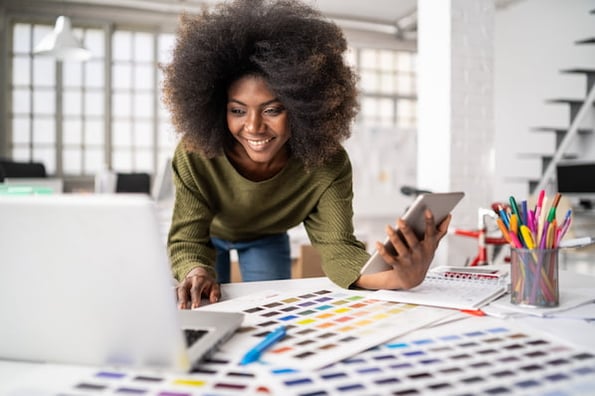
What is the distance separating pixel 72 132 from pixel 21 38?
1286 mm

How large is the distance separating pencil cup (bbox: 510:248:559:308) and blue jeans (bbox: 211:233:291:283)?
93cm

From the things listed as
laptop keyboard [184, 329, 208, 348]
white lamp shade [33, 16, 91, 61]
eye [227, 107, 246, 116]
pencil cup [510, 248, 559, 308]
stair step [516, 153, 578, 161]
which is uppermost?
white lamp shade [33, 16, 91, 61]

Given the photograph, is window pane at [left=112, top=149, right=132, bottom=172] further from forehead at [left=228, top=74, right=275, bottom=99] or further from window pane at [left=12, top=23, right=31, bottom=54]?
forehead at [left=228, top=74, right=275, bottom=99]

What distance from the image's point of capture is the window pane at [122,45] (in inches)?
271

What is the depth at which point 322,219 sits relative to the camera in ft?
4.58

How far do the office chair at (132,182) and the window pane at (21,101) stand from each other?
264cm

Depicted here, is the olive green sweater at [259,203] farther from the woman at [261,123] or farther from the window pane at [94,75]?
the window pane at [94,75]

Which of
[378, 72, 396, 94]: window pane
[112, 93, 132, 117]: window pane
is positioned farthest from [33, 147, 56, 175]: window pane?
[378, 72, 396, 94]: window pane

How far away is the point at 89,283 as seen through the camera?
1.84ft

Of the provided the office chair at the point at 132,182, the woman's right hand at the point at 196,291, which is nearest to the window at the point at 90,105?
the office chair at the point at 132,182

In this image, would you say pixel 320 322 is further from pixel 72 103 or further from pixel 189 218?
pixel 72 103

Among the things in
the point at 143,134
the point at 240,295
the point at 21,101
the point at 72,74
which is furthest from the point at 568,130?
the point at 21,101

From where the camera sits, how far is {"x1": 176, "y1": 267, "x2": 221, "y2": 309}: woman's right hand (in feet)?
3.23

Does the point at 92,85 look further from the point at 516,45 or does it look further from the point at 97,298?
the point at 97,298
